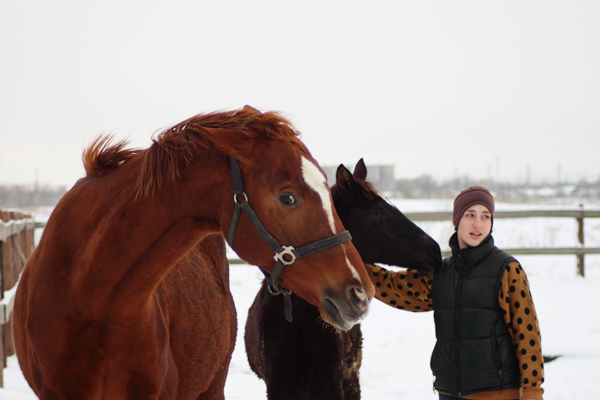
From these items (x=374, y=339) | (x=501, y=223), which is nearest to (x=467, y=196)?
(x=374, y=339)

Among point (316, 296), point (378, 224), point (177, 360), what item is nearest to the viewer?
point (316, 296)

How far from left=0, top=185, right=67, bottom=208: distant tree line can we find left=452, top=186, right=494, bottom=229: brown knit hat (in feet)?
70.9

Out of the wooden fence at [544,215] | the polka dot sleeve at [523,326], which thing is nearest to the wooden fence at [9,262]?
the polka dot sleeve at [523,326]

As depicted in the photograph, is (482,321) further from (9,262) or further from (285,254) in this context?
(9,262)

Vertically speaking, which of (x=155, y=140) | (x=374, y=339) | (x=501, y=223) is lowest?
(x=374, y=339)

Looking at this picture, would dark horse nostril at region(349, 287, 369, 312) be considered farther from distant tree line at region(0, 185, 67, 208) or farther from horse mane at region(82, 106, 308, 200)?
distant tree line at region(0, 185, 67, 208)

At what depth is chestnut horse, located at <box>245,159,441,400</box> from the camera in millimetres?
2793

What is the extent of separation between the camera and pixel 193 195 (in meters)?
1.68

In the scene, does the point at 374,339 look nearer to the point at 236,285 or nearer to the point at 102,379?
the point at 236,285

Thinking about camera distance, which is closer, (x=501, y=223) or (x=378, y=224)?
(x=378, y=224)

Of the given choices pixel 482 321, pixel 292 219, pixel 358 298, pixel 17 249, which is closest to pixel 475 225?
pixel 482 321

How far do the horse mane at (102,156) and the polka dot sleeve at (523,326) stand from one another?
201 cm

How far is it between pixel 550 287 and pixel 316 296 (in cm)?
765

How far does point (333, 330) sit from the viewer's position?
2.88 meters
